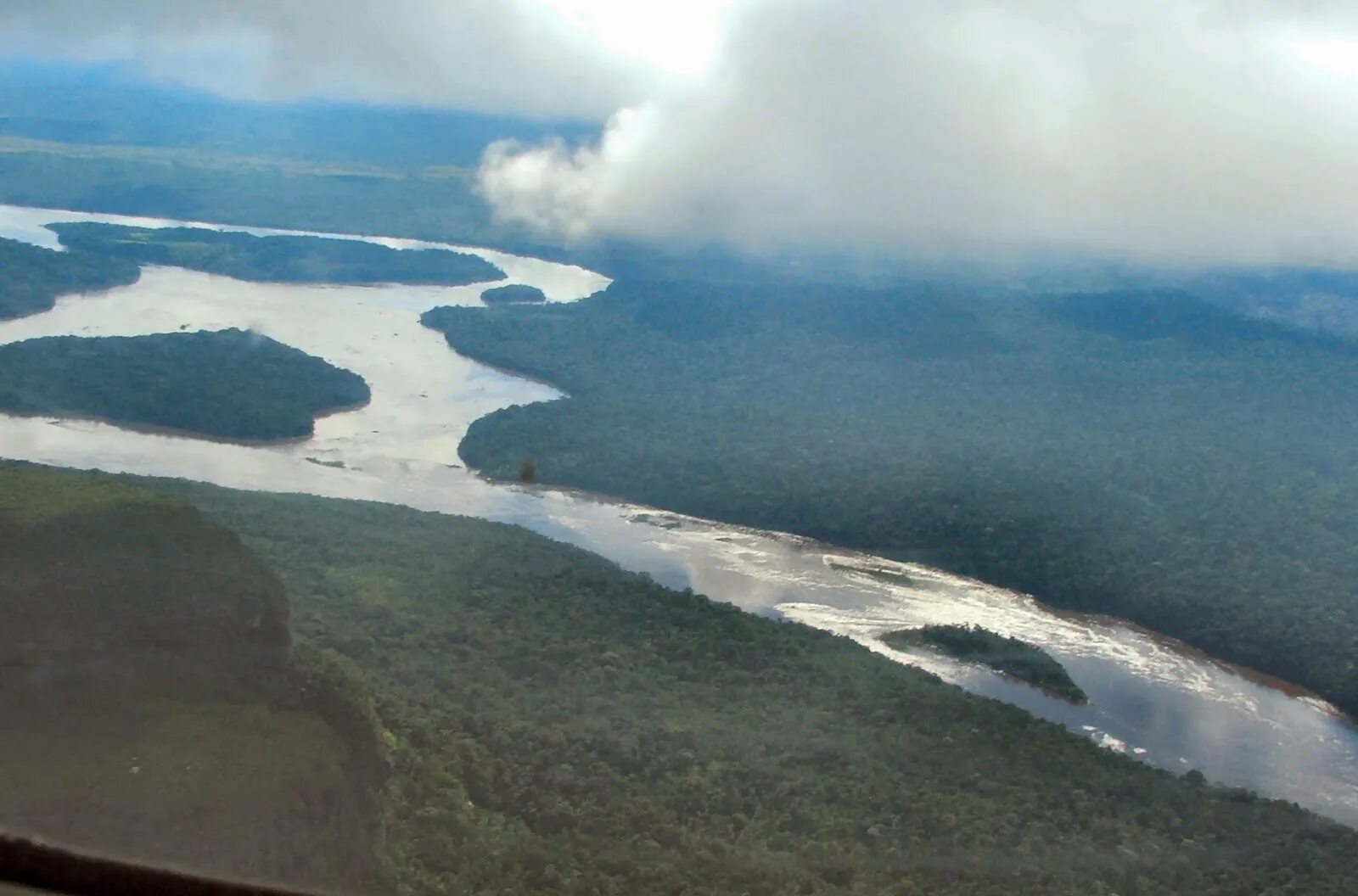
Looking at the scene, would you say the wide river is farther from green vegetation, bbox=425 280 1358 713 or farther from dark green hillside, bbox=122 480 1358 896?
dark green hillside, bbox=122 480 1358 896

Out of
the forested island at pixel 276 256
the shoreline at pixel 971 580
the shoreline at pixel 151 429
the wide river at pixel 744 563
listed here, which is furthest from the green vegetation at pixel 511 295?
the shoreline at pixel 971 580

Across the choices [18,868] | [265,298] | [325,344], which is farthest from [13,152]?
[18,868]

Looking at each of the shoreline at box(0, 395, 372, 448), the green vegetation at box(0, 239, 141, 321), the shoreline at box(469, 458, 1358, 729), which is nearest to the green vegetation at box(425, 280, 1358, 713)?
the shoreline at box(469, 458, 1358, 729)

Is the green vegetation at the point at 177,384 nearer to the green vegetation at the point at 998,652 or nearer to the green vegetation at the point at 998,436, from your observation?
the green vegetation at the point at 998,436

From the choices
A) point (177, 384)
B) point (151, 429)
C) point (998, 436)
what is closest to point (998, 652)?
point (998, 436)

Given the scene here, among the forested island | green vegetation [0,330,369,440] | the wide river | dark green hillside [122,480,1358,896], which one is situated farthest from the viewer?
the forested island

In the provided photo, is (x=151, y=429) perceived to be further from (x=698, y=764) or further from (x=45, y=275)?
(x=698, y=764)

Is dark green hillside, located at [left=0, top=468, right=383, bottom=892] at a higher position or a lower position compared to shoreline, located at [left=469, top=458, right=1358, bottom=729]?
lower
